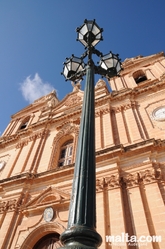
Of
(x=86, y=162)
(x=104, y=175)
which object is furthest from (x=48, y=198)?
(x=86, y=162)

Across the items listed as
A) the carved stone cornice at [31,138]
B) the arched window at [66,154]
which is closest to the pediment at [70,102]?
the carved stone cornice at [31,138]

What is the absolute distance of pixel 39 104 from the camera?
21578mm

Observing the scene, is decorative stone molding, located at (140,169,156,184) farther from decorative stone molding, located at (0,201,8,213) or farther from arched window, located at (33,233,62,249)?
decorative stone molding, located at (0,201,8,213)

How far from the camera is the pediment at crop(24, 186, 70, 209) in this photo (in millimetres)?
8578

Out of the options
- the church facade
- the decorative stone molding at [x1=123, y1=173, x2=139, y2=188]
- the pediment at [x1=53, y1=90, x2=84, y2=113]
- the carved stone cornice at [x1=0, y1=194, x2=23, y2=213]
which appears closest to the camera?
the church facade

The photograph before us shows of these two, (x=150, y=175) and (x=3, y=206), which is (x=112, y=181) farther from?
(x=3, y=206)

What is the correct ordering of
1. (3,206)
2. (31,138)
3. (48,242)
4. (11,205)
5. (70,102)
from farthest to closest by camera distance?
(70,102) → (31,138) → (3,206) → (11,205) → (48,242)

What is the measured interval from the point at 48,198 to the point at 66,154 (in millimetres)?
3543

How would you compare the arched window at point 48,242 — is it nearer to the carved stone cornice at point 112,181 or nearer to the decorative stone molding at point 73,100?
A: the carved stone cornice at point 112,181

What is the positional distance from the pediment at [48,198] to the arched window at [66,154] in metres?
2.40

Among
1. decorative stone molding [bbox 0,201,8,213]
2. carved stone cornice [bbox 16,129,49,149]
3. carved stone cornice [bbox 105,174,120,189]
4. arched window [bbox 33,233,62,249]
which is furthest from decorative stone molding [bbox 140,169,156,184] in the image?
carved stone cornice [bbox 16,129,49,149]

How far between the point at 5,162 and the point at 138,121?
9388 mm

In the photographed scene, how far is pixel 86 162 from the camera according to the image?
287cm

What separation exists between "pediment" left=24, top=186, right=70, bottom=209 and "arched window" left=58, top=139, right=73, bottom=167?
7.89ft
